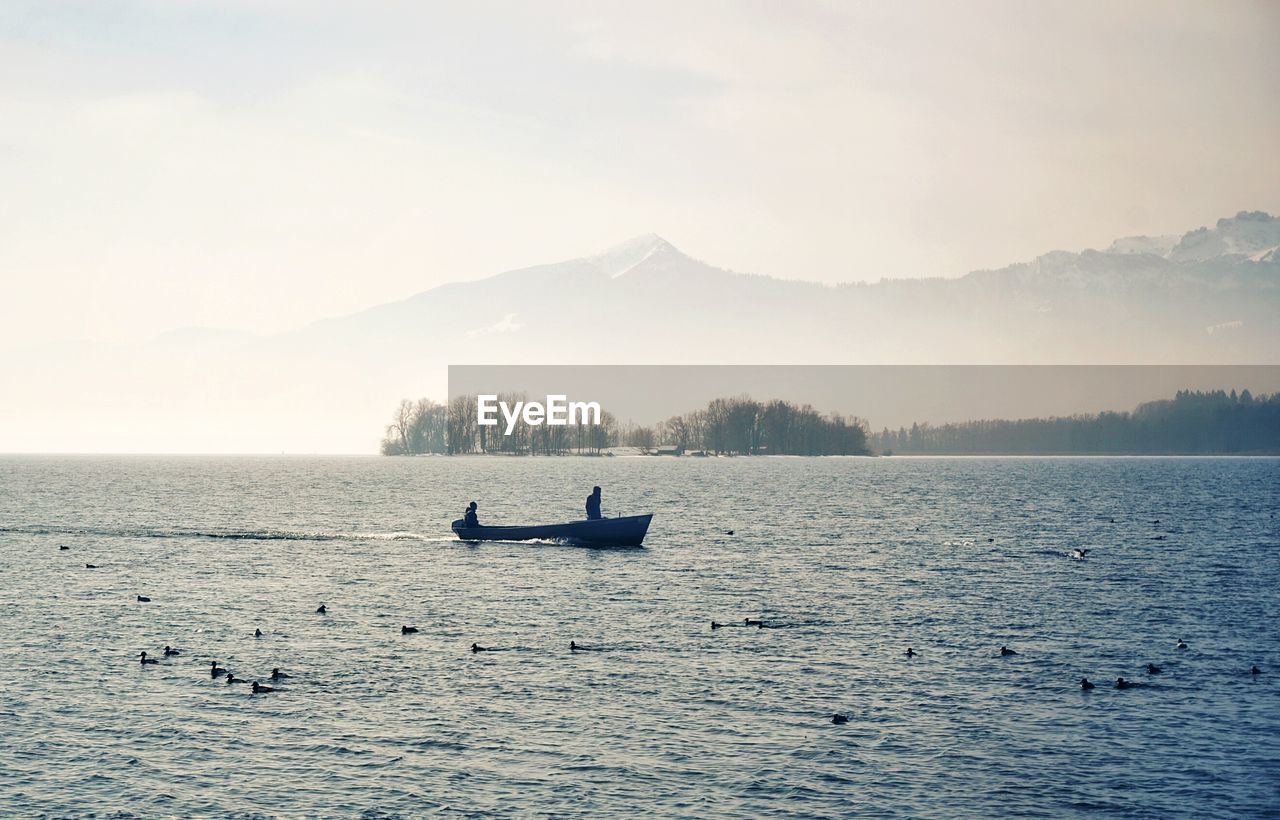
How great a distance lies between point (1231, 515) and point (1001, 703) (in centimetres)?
10256

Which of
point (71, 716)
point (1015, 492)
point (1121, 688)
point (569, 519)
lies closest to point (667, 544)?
point (569, 519)

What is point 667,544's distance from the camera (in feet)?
289

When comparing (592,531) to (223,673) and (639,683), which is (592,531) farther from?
(223,673)

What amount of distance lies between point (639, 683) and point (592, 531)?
4256 centimetres

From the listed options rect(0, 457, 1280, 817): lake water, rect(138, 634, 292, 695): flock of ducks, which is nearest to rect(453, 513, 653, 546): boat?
rect(0, 457, 1280, 817): lake water

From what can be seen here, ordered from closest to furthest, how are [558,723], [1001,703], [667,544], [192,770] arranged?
[192,770]
[558,723]
[1001,703]
[667,544]

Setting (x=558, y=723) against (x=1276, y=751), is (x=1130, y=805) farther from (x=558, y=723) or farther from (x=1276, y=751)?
(x=558, y=723)

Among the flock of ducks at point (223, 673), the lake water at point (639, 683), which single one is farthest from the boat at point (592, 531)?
the flock of ducks at point (223, 673)

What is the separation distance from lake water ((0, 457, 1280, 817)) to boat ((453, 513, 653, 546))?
1.52 metres

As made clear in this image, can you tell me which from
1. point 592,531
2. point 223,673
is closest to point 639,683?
point 223,673

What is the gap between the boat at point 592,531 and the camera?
265 feet

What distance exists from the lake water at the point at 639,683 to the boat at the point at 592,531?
1.52 meters

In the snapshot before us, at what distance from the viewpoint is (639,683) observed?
1518 inches

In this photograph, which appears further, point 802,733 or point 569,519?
point 569,519
